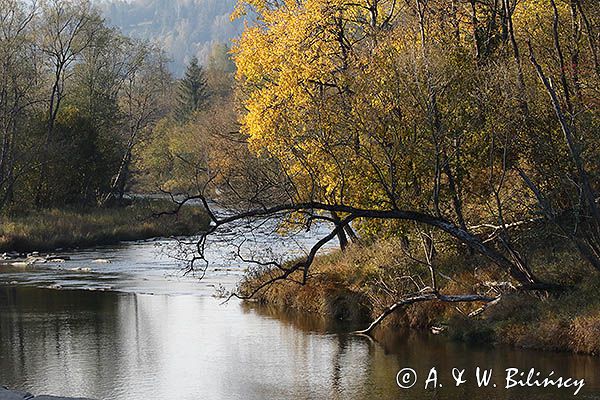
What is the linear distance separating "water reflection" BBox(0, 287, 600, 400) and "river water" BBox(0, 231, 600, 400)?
3cm

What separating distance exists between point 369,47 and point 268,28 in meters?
7.44

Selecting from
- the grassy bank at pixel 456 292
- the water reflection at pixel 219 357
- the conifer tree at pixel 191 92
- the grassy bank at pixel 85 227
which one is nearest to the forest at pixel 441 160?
the grassy bank at pixel 456 292

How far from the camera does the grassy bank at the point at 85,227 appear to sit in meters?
47.2

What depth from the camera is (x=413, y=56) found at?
22.2m

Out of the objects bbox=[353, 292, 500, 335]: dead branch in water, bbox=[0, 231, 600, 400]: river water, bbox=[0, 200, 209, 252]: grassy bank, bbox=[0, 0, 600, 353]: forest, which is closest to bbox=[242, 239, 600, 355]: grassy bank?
bbox=[0, 0, 600, 353]: forest

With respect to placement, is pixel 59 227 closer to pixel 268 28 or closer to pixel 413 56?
pixel 268 28

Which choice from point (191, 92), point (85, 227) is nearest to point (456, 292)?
point (85, 227)

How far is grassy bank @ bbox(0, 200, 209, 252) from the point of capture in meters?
47.2

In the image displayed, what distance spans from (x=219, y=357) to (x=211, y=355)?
1.15 ft

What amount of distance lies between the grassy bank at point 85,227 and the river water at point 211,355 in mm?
14775

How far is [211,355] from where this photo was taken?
22.1 meters

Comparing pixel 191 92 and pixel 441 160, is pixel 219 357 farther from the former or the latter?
pixel 191 92

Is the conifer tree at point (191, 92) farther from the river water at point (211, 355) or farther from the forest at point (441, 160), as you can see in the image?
the river water at point (211, 355)

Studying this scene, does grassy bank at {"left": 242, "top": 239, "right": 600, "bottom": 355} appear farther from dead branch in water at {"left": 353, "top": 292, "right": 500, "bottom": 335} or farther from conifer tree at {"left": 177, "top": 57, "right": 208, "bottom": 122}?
conifer tree at {"left": 177, "top": 57, "right": 208, "bottom": 122}
